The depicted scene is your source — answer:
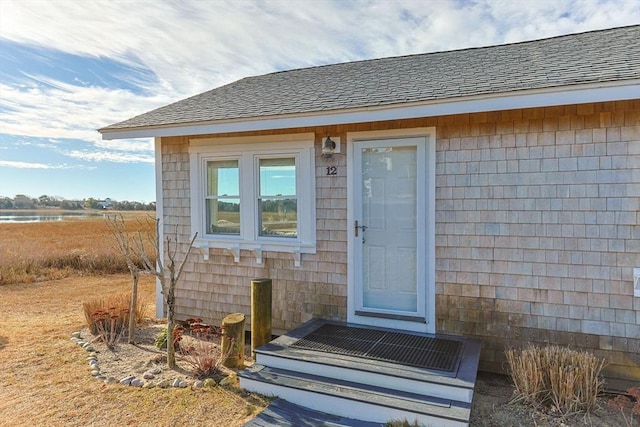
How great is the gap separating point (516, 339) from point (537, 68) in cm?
274

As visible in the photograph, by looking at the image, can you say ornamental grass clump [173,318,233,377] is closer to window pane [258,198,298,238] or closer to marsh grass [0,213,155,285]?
window pane [258,198,298,238]

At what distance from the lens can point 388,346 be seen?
3730 mm

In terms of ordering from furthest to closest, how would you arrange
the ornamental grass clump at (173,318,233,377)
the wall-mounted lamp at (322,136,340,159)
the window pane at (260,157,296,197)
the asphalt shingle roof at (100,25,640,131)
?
the window pane at (260,157,296,197) → the wall-mounted lamp at (322,136,340,159) → the ornamental grass clump at (173,318,233,377) → the asphalt shingle roof at (100,25,640,131)

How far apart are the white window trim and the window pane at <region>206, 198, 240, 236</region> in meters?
0.09

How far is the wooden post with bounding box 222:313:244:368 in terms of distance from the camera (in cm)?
400

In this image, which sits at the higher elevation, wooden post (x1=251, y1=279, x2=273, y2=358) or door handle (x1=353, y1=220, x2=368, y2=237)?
door handle (x1=353, y1=220, x2=368, y2=237)

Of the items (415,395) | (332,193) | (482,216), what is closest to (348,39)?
(332,193)

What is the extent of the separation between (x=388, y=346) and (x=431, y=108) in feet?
7.65

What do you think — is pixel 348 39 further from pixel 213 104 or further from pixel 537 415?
pixel 537 415

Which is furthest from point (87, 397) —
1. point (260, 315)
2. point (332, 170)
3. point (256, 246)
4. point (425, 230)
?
point (425, 230)

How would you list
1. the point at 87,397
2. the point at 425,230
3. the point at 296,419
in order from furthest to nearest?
the point at 425,230 < the point at 87,397 < the point at 296,419

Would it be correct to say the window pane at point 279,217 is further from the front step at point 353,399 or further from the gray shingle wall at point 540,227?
the front step at point 353,399

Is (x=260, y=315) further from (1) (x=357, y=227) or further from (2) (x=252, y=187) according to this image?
(2) (x=252, y=187)

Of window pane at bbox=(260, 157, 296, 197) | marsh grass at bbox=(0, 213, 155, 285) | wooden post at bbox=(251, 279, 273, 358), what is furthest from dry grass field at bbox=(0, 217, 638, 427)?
marsh grass at bbox=(0, 213, 155, 285)
